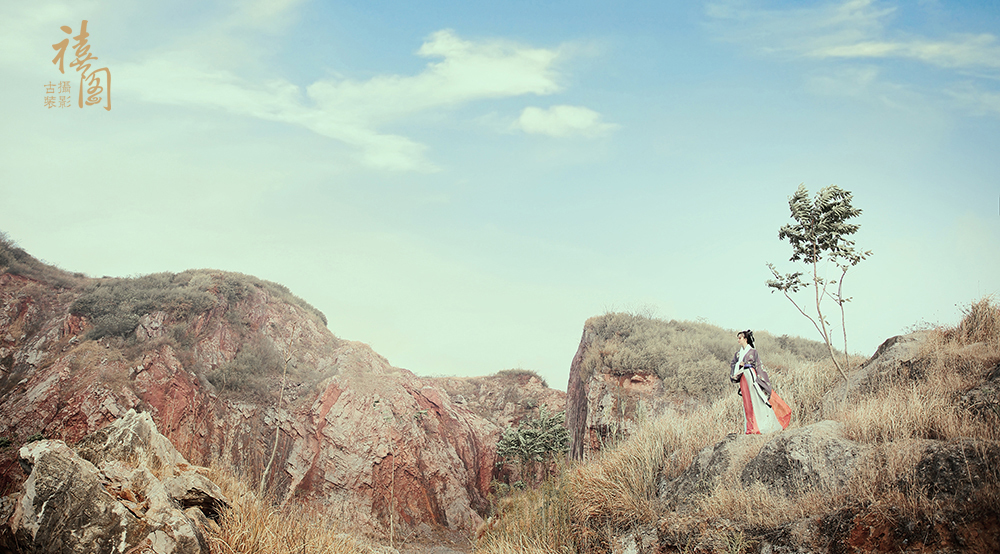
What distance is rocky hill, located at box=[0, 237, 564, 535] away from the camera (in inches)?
953

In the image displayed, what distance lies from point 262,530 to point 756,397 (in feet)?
24.9

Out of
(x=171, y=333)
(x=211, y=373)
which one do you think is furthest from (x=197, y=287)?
(x=211, y=373)

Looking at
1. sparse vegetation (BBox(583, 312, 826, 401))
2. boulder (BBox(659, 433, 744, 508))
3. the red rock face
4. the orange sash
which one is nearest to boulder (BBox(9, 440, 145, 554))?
boulder (BBox(659, 433, 744, 508))

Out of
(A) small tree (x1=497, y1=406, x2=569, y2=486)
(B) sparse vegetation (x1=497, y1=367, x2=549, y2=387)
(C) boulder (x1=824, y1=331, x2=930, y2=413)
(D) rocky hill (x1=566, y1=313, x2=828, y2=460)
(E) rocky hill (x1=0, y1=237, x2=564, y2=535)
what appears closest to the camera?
(C) boulder (x1=824, y1=331, x2=930, y2=413)

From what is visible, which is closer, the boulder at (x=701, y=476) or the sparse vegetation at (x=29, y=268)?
the boulder at (x=701, y=476)

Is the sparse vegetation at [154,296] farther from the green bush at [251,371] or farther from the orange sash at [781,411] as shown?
the orange sash at [781,411]

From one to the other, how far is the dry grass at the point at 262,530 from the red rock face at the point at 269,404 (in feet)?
50.2

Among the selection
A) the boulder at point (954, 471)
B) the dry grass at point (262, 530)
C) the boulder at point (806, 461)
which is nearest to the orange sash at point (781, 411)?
the boulder at point (806, 461)

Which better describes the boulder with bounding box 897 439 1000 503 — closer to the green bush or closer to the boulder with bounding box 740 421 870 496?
the boulder with bounding box 740 421 870 496

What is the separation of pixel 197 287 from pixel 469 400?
21.4m

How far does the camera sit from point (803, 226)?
38.6 feet

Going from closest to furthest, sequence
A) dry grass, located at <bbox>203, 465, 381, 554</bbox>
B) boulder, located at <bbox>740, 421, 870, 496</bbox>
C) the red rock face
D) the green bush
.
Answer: boulder, located at <bbox>740, 421, 870, 496</bbox> < dry grass, located at <bbox>203, 465, 381, 554</bbox> < the red rock face < the green bush

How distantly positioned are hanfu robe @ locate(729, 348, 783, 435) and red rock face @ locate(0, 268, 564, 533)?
650 inches

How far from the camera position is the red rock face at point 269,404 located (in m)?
23.8
